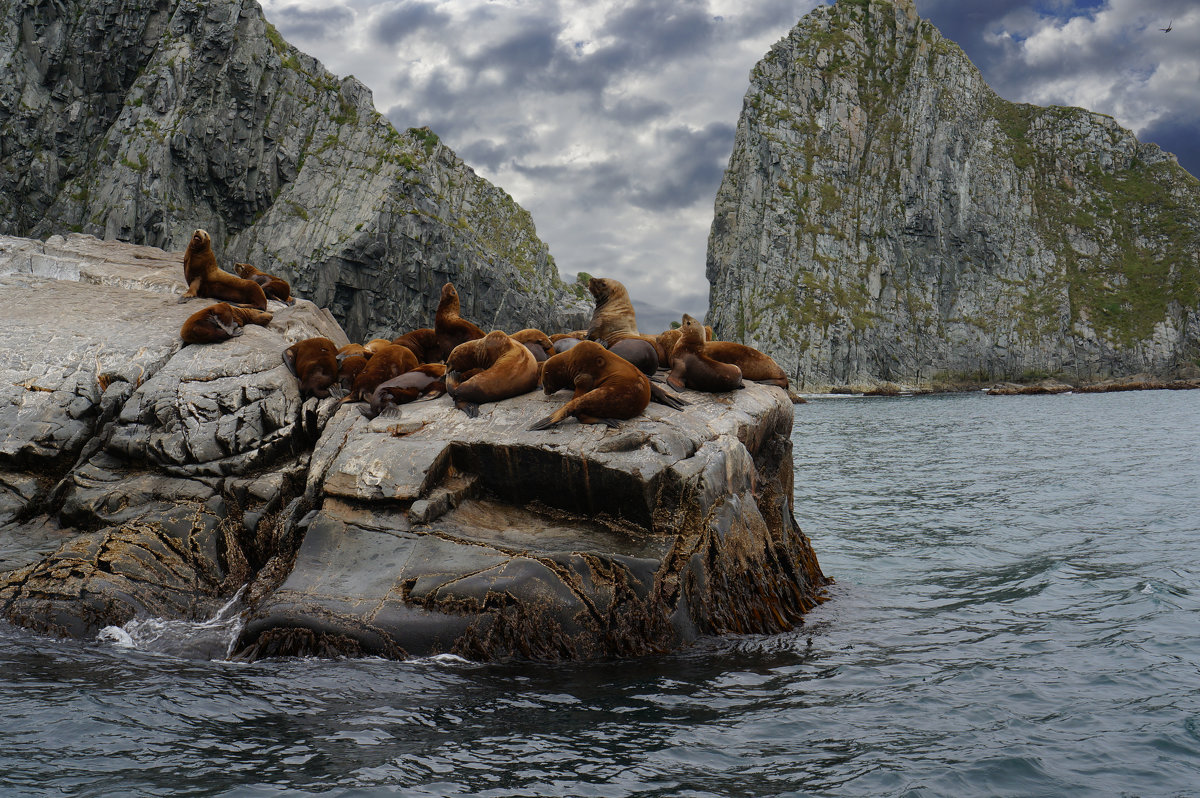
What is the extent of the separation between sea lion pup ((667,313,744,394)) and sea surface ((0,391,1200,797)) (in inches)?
118

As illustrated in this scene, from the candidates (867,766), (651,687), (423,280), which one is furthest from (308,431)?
(423,280)

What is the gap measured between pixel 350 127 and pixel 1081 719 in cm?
7989

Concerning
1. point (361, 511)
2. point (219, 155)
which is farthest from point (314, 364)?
point (219, 155)

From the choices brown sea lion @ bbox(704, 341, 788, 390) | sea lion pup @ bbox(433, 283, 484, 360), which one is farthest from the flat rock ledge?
sea lion pup @ bbox(433, 283, 484, 360)

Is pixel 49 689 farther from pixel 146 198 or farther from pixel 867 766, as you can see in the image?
pixel 146 198

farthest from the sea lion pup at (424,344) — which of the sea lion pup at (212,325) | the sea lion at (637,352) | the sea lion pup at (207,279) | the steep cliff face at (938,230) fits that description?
the steep cliff face at (938,230)

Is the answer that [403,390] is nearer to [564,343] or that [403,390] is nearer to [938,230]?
[564,343]

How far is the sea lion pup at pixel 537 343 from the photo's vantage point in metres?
10.5

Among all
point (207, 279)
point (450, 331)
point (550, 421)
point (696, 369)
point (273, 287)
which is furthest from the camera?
point (273, 287)

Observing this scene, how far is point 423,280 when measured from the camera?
72750 millimetres

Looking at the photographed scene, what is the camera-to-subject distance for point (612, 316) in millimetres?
11492

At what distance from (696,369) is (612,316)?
211 cm

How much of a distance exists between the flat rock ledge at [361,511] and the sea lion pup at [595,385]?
0.58 ft

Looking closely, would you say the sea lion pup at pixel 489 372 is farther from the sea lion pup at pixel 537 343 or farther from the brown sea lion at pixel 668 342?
the brown sea lion at pixel 668 342
